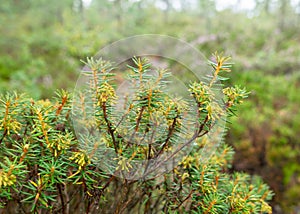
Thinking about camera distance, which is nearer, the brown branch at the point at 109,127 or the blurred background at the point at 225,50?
the brown branch at the point at 109,127

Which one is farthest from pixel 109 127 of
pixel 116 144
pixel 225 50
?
pixel 225 50

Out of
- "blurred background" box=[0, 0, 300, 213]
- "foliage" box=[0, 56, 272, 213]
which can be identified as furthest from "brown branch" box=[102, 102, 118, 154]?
"blurred background" box=[0, 0, 300, 213]

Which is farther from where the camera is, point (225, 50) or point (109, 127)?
point (225, 50)

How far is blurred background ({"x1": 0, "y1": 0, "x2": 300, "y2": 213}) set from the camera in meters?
3.64

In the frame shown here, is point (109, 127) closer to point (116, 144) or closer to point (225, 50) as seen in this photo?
point (116, 144)

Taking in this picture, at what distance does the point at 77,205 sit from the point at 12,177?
Answer: 40 cm

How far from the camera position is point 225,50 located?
284 inches

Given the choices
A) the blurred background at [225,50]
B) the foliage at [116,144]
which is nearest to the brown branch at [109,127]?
the foliage at [116,144]

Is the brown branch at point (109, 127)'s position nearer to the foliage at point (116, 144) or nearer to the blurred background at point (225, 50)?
the foliage at point (116, 144)

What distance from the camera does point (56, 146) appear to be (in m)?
0.90

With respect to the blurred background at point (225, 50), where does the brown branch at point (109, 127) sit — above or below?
below

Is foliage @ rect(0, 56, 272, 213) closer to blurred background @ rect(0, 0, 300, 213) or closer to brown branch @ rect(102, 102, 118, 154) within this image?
brown branch @ rect(102, 102, 118, 154)

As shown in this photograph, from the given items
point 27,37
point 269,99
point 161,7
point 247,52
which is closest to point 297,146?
point 269,99

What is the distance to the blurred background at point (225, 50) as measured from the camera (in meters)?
3.64
